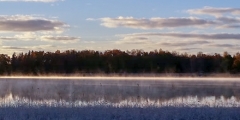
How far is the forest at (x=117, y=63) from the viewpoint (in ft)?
209

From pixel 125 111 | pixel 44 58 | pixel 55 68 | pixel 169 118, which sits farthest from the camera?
pixel 44 58

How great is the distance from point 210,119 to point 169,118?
1032mm

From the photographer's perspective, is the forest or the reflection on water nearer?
the reflection on water

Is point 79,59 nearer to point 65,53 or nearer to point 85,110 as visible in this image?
point 65,53

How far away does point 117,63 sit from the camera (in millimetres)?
68312

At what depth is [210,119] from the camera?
13930 millimetres

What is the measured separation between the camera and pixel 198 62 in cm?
6788

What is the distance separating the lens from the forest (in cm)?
6381

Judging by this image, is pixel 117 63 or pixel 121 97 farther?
pixel 117 63

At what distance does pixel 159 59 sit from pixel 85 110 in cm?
5194

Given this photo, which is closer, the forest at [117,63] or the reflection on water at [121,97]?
the reflection on water at [121,97]

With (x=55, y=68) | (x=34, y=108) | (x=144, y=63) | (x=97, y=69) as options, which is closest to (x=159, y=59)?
(x=144, y=63)

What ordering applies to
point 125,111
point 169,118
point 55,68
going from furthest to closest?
point 55,68, point 125,111, point 169,118

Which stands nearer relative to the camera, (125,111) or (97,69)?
(125,111)
